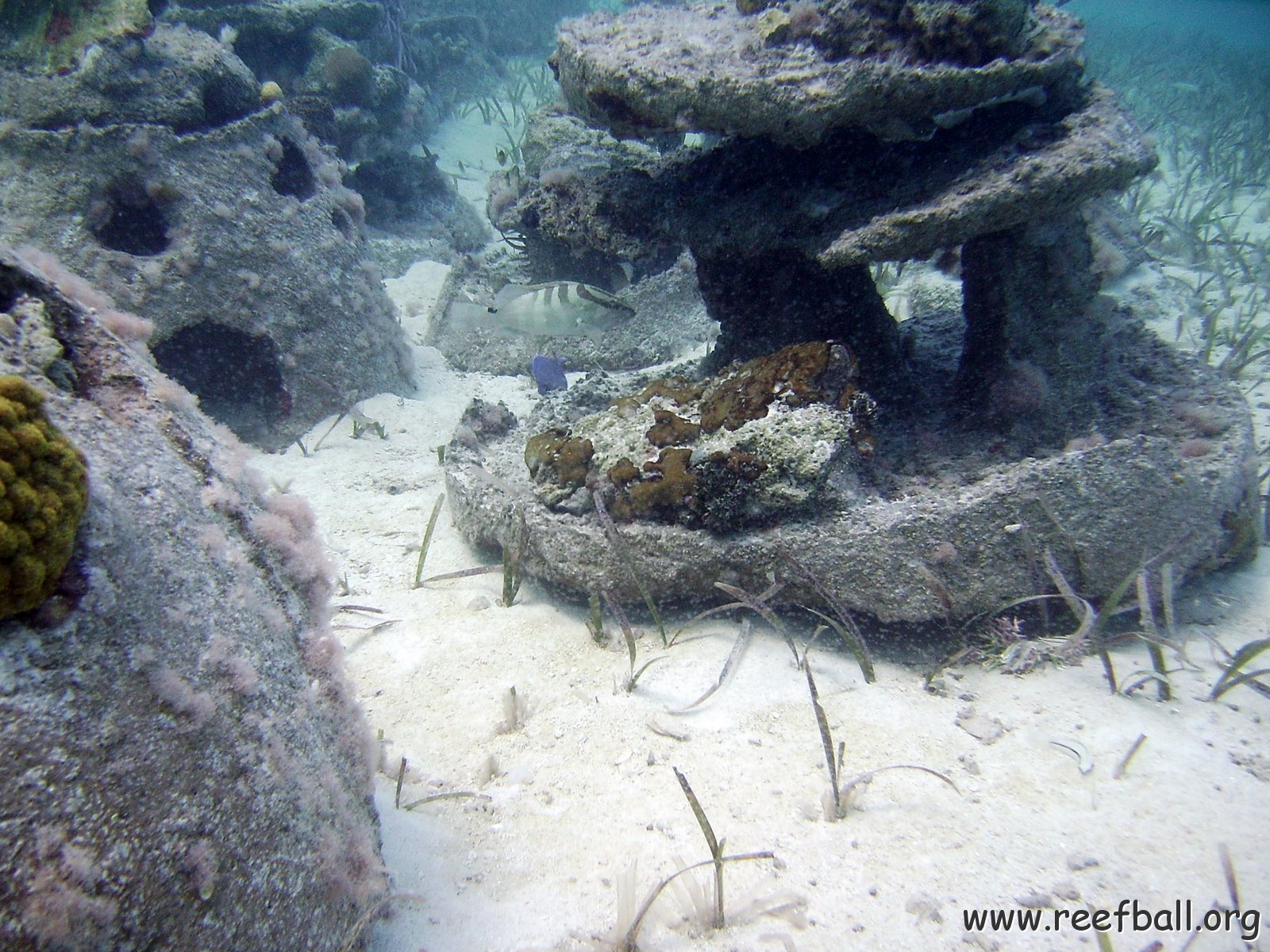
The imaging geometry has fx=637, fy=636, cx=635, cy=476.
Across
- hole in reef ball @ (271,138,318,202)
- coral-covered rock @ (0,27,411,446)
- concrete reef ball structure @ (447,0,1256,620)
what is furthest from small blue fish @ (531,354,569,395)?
hole in reef ball @ (271,138,318,202)

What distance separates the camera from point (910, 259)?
3.33 m

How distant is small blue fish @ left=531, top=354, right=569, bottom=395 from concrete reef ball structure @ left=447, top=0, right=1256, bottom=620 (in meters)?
2.09

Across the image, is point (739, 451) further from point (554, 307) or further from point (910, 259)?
point (554, 307)

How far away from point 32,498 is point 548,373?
503 cm

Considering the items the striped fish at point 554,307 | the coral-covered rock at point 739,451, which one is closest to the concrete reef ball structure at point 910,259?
the coral-covered rock at point 739,451

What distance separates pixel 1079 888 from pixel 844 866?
27.0 inches

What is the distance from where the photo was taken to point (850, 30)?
9.69 feet

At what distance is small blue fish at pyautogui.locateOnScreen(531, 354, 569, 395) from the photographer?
5.92 metres

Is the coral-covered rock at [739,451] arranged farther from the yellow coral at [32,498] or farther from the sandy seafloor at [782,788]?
the yellow coral at [32,498]

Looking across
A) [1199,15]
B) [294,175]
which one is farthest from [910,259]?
[1199,15]

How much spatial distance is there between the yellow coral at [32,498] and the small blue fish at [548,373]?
4812mm

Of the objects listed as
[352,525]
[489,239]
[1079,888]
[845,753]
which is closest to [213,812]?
[845,753]

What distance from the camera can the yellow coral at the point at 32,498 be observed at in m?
1.00

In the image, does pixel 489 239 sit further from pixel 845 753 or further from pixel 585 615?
pixel 845 753
